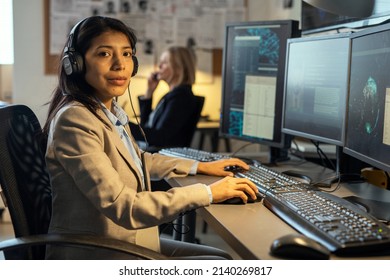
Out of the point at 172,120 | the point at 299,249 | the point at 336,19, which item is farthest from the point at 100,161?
the point at 172,120

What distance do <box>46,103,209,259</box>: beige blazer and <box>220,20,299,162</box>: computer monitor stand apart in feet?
2.60

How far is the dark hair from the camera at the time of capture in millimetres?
1380

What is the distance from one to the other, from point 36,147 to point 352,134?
2.77ft

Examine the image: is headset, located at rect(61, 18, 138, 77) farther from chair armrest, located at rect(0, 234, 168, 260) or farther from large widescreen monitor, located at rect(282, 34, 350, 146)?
large widescreen monitor, located at rect(282, 34, 350, 146)

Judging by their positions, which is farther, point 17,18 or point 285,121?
point 17,18

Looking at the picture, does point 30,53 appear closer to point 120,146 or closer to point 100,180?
point 120,146

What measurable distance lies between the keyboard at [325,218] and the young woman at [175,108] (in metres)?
1.37

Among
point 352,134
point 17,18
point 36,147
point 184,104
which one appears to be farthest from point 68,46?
point 17,18

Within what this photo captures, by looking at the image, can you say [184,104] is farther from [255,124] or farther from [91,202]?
[91,202]

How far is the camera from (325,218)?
44.7 inches

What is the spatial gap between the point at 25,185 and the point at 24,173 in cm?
3

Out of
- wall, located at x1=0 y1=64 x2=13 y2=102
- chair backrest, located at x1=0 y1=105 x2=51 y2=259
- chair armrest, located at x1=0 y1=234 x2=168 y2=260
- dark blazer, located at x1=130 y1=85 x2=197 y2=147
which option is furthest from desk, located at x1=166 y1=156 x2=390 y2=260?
wall, located at x1=0 y1=64 x2=13 y2=102
